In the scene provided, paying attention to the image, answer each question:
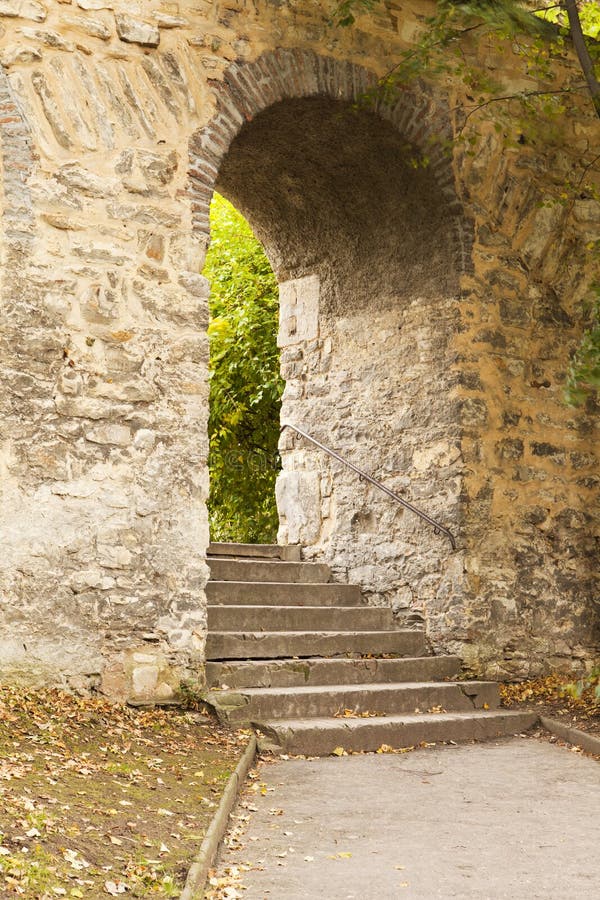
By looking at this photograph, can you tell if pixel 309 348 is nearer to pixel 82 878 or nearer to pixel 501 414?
pixel 501 414

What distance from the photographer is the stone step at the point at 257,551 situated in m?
7.68

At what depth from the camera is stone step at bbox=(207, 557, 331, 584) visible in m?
7.16

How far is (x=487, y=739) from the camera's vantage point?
20.0 ft

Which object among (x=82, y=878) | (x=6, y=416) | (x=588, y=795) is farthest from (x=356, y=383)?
(x=82, y=878)

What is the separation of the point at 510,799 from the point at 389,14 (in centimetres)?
494

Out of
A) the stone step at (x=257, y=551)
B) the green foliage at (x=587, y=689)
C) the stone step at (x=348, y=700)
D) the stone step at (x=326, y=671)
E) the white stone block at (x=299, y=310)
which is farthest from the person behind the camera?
the white stone block at (x=299, y=310)

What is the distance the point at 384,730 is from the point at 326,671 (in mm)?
674

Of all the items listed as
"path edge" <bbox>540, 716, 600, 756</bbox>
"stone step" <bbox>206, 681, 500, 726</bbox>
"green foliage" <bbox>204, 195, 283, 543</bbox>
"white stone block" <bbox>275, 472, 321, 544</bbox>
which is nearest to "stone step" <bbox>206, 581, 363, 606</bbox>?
"white stone block" <bbox>275, 472, 321, 544</bbox>

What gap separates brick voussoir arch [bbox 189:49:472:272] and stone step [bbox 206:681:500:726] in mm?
2671

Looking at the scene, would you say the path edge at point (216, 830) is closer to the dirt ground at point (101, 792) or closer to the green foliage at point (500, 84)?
the dirt ground at point (101, 792)

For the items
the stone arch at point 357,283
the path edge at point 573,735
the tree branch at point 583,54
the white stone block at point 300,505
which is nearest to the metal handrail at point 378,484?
the stone arch at point 357,283

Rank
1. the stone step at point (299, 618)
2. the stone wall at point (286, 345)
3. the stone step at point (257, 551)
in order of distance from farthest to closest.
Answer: the stone step at point (257, 551)
the stone step at point (299, 618)
the stone wall at point (286, 345)

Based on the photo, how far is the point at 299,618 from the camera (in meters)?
6.80

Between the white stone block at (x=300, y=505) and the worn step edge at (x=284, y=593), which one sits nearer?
the worn step edge at (x=284, y=593)
